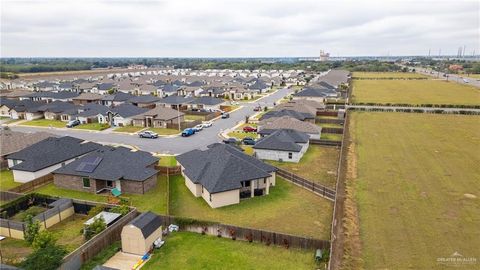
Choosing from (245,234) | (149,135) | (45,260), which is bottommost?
(245,234)

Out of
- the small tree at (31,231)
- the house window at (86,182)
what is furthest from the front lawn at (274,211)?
the small tree at (31,231)

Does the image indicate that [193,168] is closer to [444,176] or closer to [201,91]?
[444,176]

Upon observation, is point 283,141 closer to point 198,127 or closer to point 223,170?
point 223,170

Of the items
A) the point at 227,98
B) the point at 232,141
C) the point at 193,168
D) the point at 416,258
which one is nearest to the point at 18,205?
the point at 193,168

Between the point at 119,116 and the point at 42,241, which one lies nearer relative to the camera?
the point at 42,241

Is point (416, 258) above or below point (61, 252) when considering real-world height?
below

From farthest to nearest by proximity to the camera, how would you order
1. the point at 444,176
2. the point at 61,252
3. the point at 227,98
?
the point at 227,98 < the point at 444,176 < the point at 61,252

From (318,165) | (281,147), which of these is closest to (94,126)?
(281,147)
